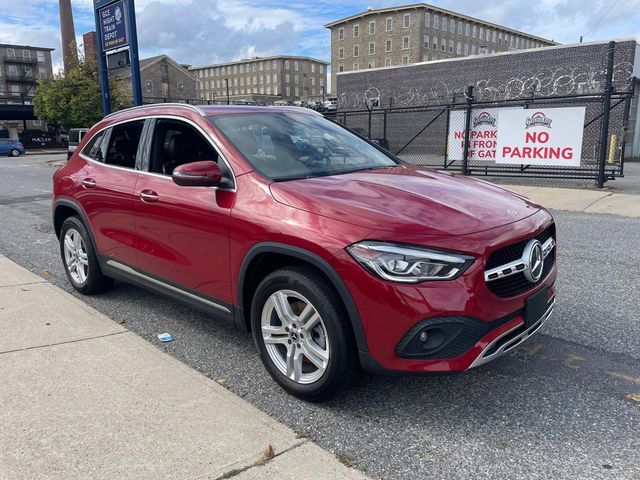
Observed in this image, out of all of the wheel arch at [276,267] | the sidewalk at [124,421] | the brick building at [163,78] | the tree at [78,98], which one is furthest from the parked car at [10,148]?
the wheel arch at [276,267]

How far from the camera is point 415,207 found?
9.30 feet

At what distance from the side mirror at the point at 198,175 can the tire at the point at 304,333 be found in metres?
0.73

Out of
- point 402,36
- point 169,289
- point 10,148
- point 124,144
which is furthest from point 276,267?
A: point 402,36

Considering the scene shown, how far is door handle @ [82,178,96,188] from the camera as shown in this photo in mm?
4613

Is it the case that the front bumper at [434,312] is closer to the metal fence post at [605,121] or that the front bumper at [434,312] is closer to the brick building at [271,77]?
the metal fence post at [605,121]

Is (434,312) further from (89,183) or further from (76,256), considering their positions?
(76,256)

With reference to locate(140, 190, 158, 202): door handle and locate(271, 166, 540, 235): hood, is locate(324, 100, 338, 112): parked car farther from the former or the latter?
locate(271, 166, 540, 235): hood

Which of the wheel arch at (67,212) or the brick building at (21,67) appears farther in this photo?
the brick building at (21,67)

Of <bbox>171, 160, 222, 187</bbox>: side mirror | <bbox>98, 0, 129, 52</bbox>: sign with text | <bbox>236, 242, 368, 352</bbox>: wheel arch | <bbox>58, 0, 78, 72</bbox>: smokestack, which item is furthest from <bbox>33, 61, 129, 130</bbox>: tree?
<bbox>236, 242, 368, 352</bbox>: wheel arch

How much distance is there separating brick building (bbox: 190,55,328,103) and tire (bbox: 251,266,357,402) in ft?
412

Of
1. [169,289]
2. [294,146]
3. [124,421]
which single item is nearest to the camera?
[124,421]

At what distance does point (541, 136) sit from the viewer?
12672mm

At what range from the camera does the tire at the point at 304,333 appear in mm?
2773

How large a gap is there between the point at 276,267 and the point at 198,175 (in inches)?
29.5
